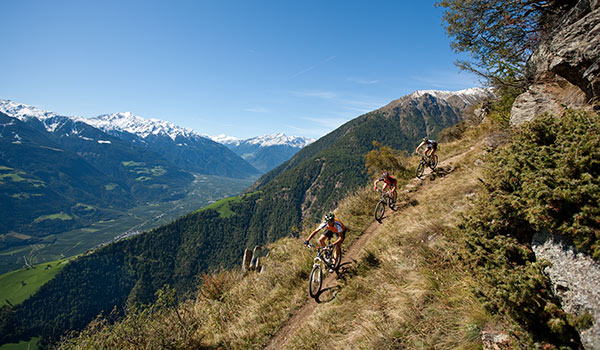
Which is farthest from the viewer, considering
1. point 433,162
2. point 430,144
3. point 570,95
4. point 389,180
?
point 430,144

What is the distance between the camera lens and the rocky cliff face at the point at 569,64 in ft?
20.2

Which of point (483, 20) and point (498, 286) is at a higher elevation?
point (483, 20)

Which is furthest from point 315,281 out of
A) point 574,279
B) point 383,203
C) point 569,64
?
point 569,64

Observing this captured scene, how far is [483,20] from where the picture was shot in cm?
1090

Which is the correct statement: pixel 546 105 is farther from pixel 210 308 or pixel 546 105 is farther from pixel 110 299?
pixel 110 299

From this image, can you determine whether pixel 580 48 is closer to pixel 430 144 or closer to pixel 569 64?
pixel 569 64

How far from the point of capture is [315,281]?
8078 millimetres

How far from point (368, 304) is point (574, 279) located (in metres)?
4.22

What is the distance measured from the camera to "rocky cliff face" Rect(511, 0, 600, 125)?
6.15 meters

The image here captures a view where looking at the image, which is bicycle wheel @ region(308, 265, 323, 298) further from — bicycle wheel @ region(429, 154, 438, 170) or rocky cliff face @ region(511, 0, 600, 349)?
bicycle wheel @ region(429, 154, 438, 170)

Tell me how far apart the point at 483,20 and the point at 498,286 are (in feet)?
42.0

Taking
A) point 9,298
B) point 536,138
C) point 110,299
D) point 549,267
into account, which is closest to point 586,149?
point 536,138

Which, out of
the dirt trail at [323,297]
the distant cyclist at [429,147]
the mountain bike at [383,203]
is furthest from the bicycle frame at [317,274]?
the distant cyclist at [429,147]

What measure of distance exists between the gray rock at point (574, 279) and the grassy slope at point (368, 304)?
1.22 m
